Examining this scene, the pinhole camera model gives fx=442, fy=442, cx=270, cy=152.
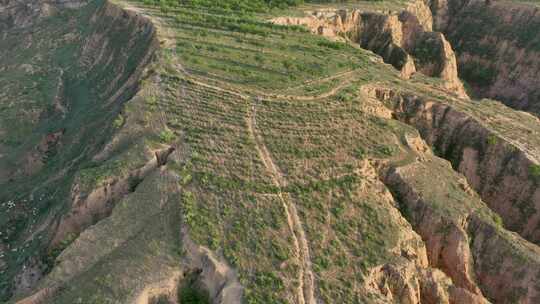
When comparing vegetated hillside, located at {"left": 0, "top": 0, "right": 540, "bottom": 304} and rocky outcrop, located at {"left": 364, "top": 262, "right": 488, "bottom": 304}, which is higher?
vegetated hillside, located at {"left": 0, "top": 0, "right": 540, "bottom": 304}

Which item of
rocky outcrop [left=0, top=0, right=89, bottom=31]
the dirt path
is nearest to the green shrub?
the dirt path

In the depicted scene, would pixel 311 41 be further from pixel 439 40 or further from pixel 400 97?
pixel 439 40

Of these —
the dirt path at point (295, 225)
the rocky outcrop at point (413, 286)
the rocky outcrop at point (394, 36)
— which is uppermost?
the rocky outcrop at point (394, 36)

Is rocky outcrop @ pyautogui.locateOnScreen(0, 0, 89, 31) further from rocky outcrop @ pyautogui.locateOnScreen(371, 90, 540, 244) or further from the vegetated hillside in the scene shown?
rocky outcrop @ pyautogui.locateOnScreen(371, 90, 540, 244)

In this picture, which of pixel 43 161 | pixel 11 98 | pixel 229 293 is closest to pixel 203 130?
pixel 229 293

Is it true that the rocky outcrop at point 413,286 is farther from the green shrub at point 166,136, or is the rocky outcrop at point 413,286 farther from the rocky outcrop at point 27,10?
the rocky outcrop at point 27,10

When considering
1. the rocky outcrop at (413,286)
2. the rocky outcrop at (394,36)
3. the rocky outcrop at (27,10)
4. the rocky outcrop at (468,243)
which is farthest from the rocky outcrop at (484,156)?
the rocky outcrop at (27,10)
